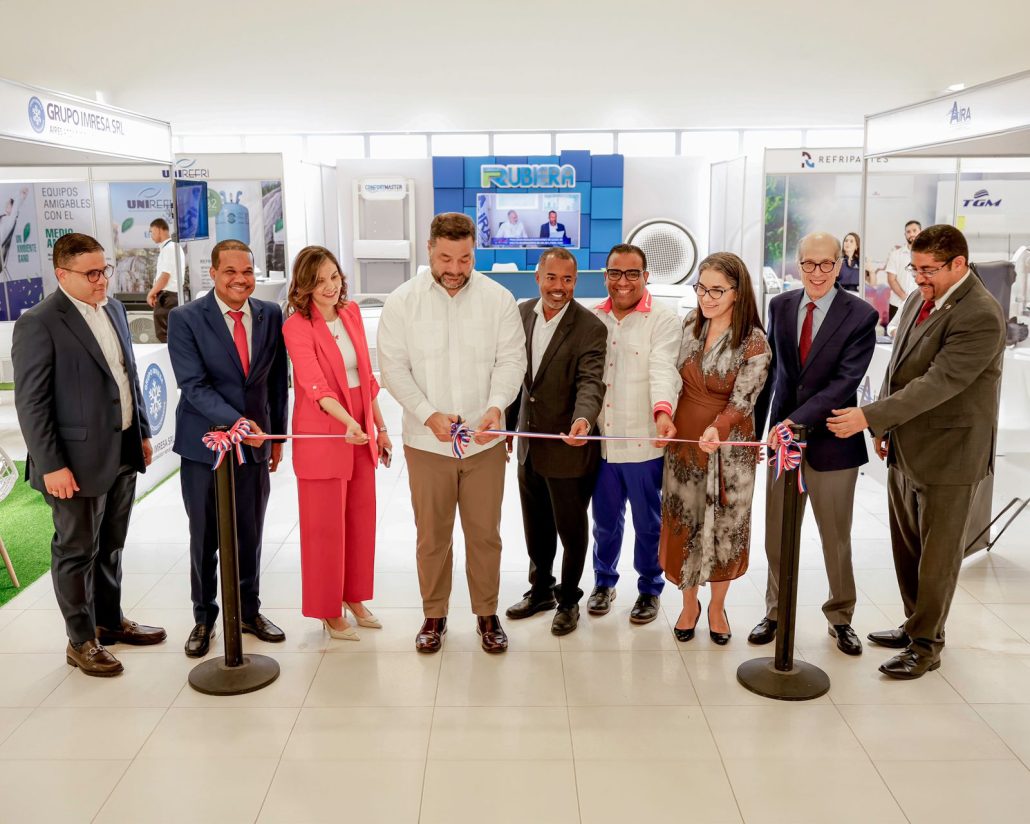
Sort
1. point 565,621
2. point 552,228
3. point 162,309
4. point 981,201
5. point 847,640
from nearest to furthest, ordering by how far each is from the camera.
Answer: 1. point 847,640
2. point 565,621
3. point 162,309
4. point 981,201
5. point 552,228

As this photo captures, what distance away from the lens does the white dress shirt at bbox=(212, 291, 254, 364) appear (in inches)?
148

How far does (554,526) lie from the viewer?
4.35m

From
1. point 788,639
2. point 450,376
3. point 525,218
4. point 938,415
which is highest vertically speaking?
point 525,218

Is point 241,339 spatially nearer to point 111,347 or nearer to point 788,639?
point 111,347

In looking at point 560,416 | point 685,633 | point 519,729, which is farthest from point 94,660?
point 685,633

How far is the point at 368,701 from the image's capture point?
3.52 m

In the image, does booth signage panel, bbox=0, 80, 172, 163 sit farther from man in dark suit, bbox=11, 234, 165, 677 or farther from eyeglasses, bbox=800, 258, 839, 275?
eyeglasses, bbox=800, 258, 839, 275

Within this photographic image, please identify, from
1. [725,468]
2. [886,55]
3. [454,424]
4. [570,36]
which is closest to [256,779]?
[454,424]

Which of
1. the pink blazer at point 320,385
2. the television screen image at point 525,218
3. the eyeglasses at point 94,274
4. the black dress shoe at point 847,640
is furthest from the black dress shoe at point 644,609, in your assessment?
the television screen image at point 525,218

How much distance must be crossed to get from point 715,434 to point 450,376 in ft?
3.54

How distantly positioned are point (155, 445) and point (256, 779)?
4080 millimetres

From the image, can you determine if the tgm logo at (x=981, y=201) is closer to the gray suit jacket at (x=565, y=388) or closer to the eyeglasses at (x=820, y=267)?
the eyeglasses at (x=820, y=267)

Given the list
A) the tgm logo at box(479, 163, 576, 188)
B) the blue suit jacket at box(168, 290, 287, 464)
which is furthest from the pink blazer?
the tgm logo at box(479, 163, 576, 188)

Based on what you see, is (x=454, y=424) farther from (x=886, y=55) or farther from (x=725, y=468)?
(x=886, y=55)
